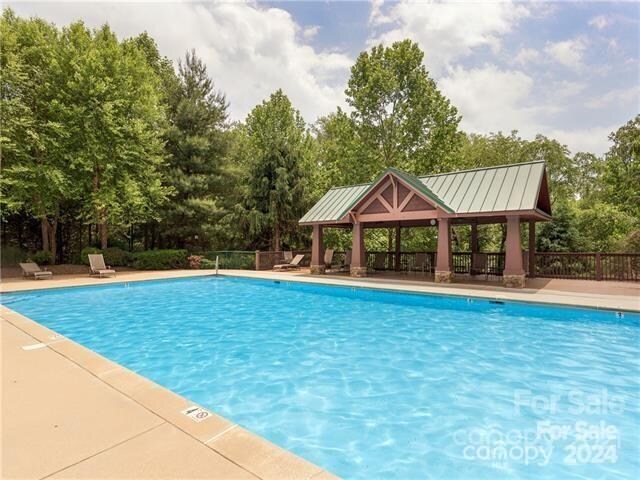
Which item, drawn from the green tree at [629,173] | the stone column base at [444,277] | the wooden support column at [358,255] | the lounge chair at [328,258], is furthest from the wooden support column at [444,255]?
the green tree at [629,173]

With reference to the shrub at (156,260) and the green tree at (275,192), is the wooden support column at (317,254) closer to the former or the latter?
the green tree at (275,192)

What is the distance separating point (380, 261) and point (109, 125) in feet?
56.1

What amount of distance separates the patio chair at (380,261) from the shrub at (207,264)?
399 inches

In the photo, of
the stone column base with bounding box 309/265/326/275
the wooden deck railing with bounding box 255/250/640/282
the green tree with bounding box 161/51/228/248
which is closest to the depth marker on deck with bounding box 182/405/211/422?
the stone column base with bounding box 309/265/326/275

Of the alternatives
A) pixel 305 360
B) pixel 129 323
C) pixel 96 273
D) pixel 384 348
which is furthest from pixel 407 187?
pixel 96 273

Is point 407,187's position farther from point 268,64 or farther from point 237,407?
A: point 268,64

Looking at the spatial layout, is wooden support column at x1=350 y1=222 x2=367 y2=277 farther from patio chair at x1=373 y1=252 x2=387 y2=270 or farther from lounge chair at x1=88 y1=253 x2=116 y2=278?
lounge chair at x1=88 y1=253 x2=116 y2=278

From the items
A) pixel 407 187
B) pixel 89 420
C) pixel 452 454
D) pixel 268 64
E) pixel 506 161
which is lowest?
pixel 452 454

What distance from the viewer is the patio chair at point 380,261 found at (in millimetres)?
19470

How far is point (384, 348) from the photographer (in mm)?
6707

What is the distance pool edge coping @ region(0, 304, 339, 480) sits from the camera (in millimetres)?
2523

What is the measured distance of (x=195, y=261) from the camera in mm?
21578

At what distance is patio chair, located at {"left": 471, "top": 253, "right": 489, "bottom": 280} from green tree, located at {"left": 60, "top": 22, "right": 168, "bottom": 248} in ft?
60.0

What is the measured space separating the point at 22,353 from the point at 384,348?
6056 millimetres
